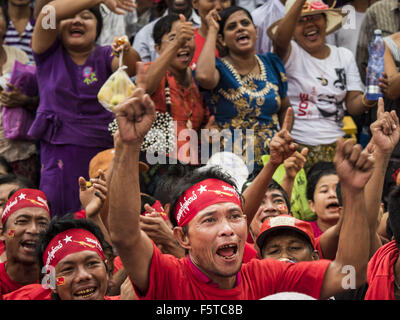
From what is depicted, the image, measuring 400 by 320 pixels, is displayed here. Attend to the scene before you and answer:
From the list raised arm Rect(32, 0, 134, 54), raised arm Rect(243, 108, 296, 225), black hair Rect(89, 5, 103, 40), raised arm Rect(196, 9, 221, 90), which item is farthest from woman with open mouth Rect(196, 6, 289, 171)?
raised arm Rect(243, 108, 296, 225)

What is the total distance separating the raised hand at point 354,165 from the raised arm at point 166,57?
8.94 feet

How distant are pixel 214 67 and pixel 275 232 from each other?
1.88m

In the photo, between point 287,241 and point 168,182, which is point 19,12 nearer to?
point 168,182

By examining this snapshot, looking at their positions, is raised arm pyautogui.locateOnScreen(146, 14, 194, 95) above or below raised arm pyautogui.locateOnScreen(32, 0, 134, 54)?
below

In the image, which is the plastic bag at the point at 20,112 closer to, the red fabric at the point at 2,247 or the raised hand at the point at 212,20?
the red fabric at the point at 2,247

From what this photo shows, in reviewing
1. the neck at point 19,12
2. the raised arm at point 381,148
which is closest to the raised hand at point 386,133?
the raised arm at point 381,148

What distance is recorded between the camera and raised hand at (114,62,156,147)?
271cm

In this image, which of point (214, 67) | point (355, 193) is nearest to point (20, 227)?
point (214, 67)

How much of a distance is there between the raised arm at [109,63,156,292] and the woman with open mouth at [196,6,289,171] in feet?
9.28

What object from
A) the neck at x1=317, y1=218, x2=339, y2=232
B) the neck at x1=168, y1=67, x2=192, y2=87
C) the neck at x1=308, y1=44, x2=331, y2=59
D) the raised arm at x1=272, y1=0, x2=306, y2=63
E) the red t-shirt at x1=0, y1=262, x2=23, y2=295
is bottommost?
the red t-shirt at x1=0, y1=262, x2=23, y2=295

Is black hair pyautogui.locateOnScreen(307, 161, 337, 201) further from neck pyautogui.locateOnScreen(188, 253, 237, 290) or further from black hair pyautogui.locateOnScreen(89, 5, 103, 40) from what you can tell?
neck pyautogui.locateOnScreen(188, 253, 237, 290)

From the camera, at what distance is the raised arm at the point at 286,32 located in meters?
5.84

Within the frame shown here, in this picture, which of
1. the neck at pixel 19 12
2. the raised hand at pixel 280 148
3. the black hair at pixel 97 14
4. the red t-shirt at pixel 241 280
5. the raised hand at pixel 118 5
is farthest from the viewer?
the neck at pixel 19 12

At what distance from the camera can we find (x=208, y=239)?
10.3 feet
